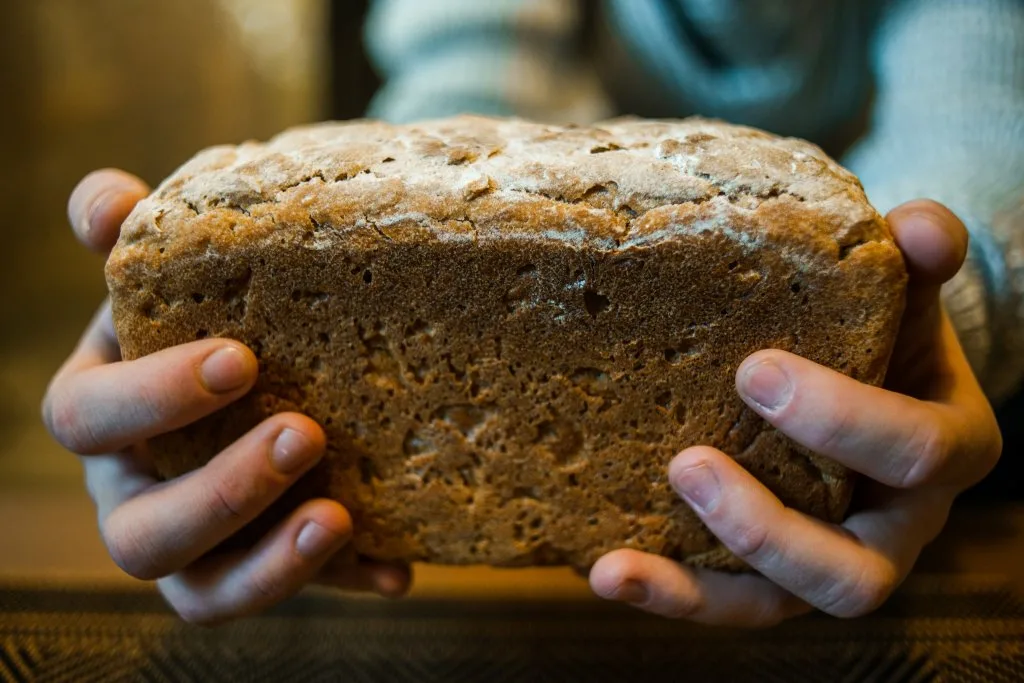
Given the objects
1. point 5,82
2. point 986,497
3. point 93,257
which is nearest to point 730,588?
point 986,497

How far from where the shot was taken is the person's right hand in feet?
2.33

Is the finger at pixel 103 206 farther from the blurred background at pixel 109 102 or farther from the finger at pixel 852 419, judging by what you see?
the blurred background at pixel 109 102

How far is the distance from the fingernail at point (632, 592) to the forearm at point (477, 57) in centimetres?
98

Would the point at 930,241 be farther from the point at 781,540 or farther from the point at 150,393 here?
the point at 150,393

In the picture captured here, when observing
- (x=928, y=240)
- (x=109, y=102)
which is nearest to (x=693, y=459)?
(x=928, y=240)

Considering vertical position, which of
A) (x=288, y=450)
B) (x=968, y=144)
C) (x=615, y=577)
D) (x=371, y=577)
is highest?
(x=968, y=144)

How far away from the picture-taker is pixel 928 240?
0.67m

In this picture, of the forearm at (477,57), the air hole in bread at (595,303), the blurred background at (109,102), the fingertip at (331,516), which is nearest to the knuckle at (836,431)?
the air hole in bread at (595,303)

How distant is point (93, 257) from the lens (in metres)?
2.19

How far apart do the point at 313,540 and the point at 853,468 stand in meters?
0.56

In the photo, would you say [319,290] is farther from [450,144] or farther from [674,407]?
[674,407]

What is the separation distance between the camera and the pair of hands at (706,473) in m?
0.67

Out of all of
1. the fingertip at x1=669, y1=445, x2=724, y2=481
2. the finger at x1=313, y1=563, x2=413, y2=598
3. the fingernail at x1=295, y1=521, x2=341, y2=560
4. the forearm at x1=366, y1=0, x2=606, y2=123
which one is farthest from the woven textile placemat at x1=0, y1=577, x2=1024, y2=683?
the forearm at x1=366, y1=0, x2=606, y2=123

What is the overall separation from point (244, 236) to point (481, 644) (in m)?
0.63
